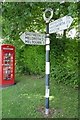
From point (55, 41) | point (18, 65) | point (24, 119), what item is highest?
point (55, 41)

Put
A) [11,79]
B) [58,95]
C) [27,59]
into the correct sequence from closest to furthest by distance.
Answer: [58,95], [11,79], [27,59]

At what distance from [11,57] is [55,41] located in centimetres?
→ 194

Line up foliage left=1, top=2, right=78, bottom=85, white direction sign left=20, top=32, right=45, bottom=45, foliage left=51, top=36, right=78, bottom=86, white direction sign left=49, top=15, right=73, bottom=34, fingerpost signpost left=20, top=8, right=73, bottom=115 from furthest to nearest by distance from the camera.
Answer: foliage left=51, top=36, right=78, bottom=86
foliage left=1, top=2, right=78, bottom=85
white direction sign left=20, top=32, right=45, bottom=45
fingerpost signpost left=20, top=8, right=73, bottom=115
white direction sign left=49, top=15, right=73, bottom=34

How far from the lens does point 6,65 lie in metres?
10.8

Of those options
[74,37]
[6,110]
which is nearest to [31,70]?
[74,37]

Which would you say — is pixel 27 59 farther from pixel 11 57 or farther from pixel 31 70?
pixel 11 57

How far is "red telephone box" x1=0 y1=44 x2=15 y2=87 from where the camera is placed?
10.6 m

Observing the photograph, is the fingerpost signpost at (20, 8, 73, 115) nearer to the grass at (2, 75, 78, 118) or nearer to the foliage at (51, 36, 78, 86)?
the grass at (2, 75, 78, 118)

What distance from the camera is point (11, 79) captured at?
10.7 meters

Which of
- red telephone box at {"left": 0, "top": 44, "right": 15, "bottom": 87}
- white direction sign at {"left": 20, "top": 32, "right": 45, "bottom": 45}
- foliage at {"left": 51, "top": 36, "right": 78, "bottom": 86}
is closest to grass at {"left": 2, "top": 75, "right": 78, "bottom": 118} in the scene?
foliage at {"left": 51, "top": 36, "right": 78, "bottom": 86}

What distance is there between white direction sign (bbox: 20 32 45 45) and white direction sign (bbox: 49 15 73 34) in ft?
1.02

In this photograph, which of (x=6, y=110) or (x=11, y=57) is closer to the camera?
(x=6, y=110)

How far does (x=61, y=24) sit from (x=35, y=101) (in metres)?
2.43

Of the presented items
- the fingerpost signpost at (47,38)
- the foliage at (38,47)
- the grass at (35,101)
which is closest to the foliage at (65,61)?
the foliage at (38,47)
